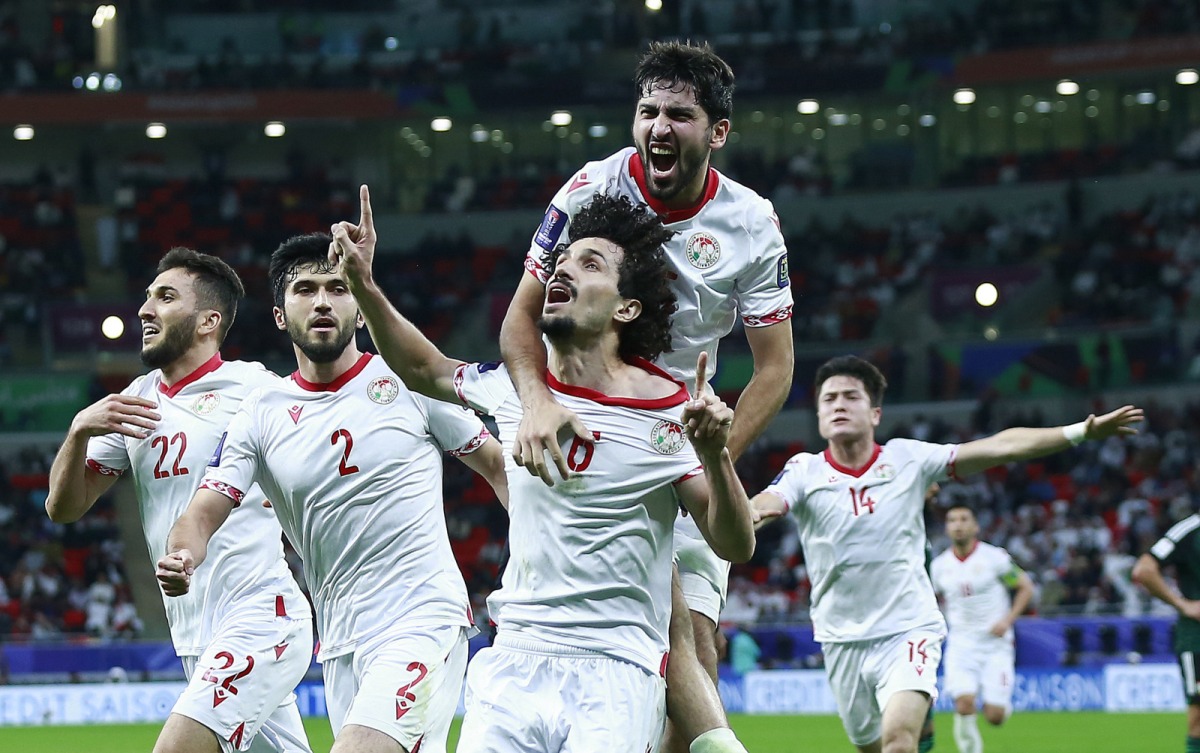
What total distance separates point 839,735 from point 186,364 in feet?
40.9

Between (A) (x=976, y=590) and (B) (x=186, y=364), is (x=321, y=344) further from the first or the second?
(A) (x=976, y=590)

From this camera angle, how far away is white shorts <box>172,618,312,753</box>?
23.5 feet

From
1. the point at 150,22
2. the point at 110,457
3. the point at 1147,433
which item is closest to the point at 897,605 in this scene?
the point at 110,457

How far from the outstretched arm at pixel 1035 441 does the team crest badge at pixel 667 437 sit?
3.34 metres

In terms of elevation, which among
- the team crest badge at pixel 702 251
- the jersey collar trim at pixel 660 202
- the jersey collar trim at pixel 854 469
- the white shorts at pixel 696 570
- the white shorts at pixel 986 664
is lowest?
the white shorts at pixel 986 664

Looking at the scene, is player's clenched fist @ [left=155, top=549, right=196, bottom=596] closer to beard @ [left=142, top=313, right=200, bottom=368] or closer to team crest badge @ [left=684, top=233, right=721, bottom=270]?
beard @ [left=142, top=313, right=200, bottom=368]

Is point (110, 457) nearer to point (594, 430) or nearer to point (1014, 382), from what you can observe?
point (594, 430)

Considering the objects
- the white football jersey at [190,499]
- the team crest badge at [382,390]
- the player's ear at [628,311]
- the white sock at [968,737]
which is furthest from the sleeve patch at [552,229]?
the white sock at [968,737]

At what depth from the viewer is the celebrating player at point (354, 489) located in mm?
6957

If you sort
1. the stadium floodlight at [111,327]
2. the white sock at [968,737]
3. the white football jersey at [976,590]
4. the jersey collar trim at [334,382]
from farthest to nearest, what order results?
1. the stadium floodlight at [111,327]
2. the white football jersey at [976,590]
3. the white sock at [968,737]
4. the jersey collar trim at [334,382]

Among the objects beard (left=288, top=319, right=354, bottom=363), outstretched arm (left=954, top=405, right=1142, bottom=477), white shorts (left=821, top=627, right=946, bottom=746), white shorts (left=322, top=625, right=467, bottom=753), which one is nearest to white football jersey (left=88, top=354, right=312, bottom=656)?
beard (left=288, top=319, right=354, bottom=363)

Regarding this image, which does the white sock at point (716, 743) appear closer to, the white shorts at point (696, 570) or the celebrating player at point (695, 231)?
the celebrating player at point (695, 231)

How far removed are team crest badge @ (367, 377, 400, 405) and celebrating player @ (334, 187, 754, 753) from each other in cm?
161

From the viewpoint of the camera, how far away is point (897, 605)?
33.1 feet
